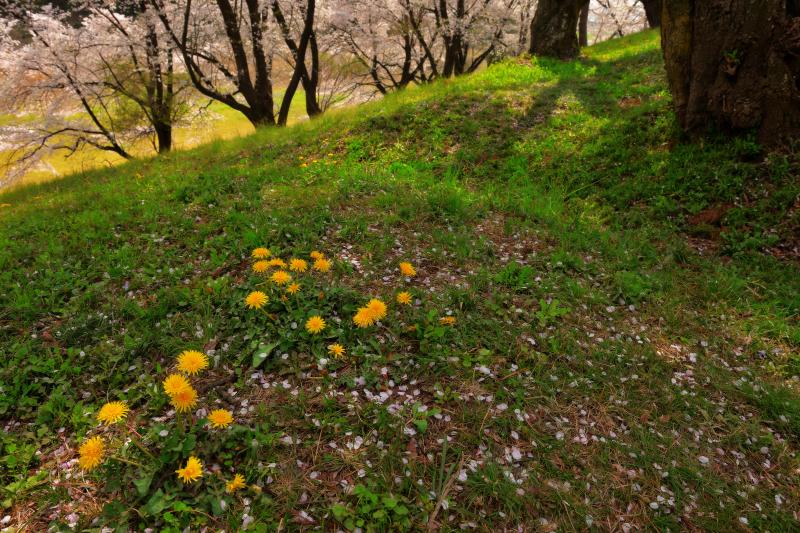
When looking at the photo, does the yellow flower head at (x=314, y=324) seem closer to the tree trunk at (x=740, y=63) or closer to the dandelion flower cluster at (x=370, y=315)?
the dandelion flower cluster at (x=370, y=315)

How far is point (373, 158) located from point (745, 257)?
5.40 meters

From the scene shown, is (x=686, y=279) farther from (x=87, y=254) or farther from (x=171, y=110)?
(x=171, y=110)

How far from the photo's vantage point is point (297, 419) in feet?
8.66

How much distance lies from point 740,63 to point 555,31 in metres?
7.47

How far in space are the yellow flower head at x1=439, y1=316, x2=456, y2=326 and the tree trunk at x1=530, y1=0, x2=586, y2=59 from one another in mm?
11085

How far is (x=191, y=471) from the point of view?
2.09 metres

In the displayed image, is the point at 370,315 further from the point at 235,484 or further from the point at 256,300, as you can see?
the point at 235,484

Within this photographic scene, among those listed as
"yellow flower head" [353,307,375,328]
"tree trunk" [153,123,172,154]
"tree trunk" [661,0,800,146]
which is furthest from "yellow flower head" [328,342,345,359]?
"tree trunk" [153,123,172,154]

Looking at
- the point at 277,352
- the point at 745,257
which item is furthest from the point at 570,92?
the point at 277,352

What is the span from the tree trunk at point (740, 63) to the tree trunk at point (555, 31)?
6268 mm

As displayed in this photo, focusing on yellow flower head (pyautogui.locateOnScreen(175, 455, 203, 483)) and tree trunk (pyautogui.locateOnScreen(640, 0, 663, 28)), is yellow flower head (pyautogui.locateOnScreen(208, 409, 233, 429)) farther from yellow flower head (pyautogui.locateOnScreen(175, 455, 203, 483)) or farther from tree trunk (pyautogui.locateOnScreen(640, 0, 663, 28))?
tree trunk (pyautogui.locateOnScreen(640, 0, 663, 28))

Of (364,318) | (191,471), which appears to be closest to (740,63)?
(364,318)

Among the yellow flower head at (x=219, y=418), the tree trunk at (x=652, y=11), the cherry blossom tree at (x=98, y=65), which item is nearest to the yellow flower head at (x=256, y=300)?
the yellow flower head at (x=219, y=418)

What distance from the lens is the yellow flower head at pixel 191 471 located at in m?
2.08
